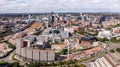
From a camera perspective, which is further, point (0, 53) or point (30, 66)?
point (0, 53)

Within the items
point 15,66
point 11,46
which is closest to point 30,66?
point 15,66

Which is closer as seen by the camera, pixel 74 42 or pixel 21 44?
pixel 21 44

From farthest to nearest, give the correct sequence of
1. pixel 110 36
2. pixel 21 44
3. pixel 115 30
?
1. pixel 115 30
2. pixel 110 36
3. pixel 21 44

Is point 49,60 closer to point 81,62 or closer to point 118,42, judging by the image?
point 81,62

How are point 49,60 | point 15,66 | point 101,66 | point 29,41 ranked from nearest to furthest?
point 101,66 → point 15,66 → point 49,60 → point 29,41

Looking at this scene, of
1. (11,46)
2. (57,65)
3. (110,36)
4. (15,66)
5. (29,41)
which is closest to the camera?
(15,66)

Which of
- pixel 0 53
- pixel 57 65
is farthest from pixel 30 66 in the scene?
pixel 0 53

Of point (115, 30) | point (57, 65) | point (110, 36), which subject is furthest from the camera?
point (115, 30)

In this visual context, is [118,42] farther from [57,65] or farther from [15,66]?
[15,66]
